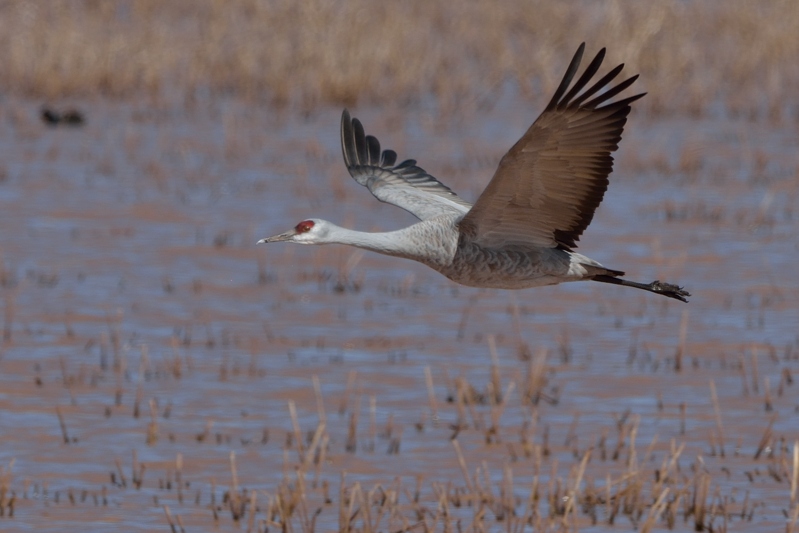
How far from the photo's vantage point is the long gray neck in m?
6.09

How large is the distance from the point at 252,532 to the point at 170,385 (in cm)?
250

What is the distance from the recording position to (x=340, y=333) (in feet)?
33.9

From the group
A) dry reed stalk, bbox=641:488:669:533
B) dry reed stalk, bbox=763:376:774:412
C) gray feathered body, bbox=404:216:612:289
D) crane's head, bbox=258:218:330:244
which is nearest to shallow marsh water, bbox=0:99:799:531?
dry reed stalk, bbox=763:376:774:412

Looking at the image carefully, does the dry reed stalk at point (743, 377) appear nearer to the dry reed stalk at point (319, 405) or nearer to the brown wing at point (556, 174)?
the dry reed stalk at point (319, 405)

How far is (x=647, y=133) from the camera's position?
16.9 m

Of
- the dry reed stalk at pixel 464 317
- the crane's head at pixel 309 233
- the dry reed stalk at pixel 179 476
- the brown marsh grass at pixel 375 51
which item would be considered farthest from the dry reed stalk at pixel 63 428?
the brown marsh grass at pixel 375 51

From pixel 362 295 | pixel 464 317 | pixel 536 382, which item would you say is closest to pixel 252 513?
pixel 536 382

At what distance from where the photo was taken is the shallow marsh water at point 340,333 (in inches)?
301

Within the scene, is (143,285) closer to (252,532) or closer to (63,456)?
(63,456)

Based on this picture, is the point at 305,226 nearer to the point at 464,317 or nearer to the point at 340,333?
the point at 340,333

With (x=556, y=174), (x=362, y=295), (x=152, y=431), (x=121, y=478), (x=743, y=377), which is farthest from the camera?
(x=362, y=295)

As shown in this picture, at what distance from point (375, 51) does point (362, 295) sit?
7449 millimetres

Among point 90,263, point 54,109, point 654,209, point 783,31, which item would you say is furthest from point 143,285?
point 783,31

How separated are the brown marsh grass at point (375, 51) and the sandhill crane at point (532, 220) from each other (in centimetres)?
1119
